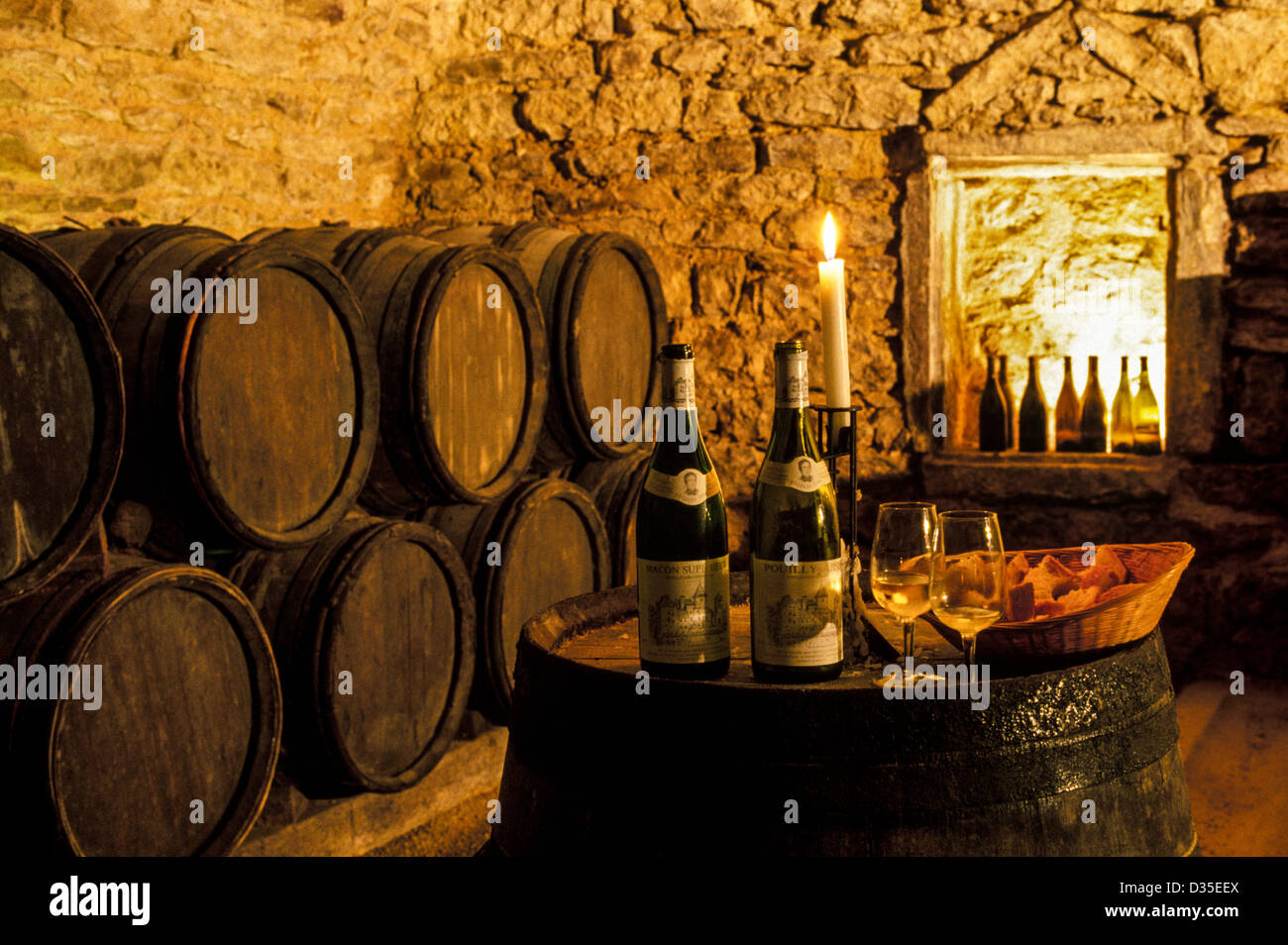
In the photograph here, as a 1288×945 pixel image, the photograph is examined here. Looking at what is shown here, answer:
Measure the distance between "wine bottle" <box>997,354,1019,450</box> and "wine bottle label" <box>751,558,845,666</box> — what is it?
129 inches

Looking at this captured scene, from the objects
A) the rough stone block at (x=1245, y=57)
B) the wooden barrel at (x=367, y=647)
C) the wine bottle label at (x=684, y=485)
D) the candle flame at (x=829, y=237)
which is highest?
the rough stone block at (x=1245, y=57)

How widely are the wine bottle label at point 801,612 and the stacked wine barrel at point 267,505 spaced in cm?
127

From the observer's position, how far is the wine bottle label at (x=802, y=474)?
136cm

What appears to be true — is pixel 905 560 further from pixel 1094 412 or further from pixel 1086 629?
pixel 1094 412

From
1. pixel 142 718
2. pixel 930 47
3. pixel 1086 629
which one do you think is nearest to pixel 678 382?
pixel 1086 629

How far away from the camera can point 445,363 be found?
267 centimetres

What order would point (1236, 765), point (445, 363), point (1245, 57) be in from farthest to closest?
1. point (1245, 57)
2. point (1236, 765)
3. point (445, 363)

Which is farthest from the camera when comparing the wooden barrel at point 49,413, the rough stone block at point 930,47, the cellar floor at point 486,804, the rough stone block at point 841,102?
the rough stone block at point 841,102

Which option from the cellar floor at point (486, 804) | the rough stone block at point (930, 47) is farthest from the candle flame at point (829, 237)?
the rough stone block at point (930, 47)

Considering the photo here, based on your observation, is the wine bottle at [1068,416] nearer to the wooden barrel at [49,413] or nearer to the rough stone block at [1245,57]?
the rough stone block at [1245,57]

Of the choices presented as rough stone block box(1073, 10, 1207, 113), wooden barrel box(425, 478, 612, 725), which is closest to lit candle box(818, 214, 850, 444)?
wooden barrel box(425, 478, 612, 725)

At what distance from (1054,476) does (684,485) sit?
2.78 meters

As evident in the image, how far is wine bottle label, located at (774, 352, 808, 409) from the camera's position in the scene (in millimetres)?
1266

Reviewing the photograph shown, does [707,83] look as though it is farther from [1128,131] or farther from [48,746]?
[48,746]
